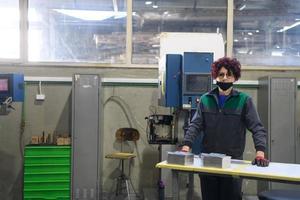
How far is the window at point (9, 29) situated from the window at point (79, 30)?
0.19 m

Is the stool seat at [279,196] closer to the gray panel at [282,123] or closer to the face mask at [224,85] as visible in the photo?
the face mask at [224,85]

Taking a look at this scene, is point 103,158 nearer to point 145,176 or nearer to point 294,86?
point 145,176

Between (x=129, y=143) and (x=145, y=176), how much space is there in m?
0.46

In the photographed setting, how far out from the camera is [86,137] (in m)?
4.30

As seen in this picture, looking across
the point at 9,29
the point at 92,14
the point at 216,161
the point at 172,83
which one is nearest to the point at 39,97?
the point at 9,29

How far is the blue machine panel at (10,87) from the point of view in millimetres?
3912

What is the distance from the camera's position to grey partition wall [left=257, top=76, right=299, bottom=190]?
179 inches

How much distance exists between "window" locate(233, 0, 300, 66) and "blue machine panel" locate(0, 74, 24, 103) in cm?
279

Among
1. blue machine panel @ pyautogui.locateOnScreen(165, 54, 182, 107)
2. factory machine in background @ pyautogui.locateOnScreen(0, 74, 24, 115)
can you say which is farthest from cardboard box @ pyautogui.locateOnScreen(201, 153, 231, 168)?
factory machine in background @ pyautogui.locateOnScreen(0, 74, 24, 115)

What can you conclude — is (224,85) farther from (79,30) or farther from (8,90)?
(79,30)

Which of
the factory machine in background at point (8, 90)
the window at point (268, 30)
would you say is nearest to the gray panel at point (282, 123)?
the window at point (268, 30)

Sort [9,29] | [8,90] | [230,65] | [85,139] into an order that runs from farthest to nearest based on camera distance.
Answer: [9,29] < [85,139] < [8,90] < [230,65]

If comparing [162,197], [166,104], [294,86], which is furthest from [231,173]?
[294,86]

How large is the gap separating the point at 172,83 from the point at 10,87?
64.6 inches
